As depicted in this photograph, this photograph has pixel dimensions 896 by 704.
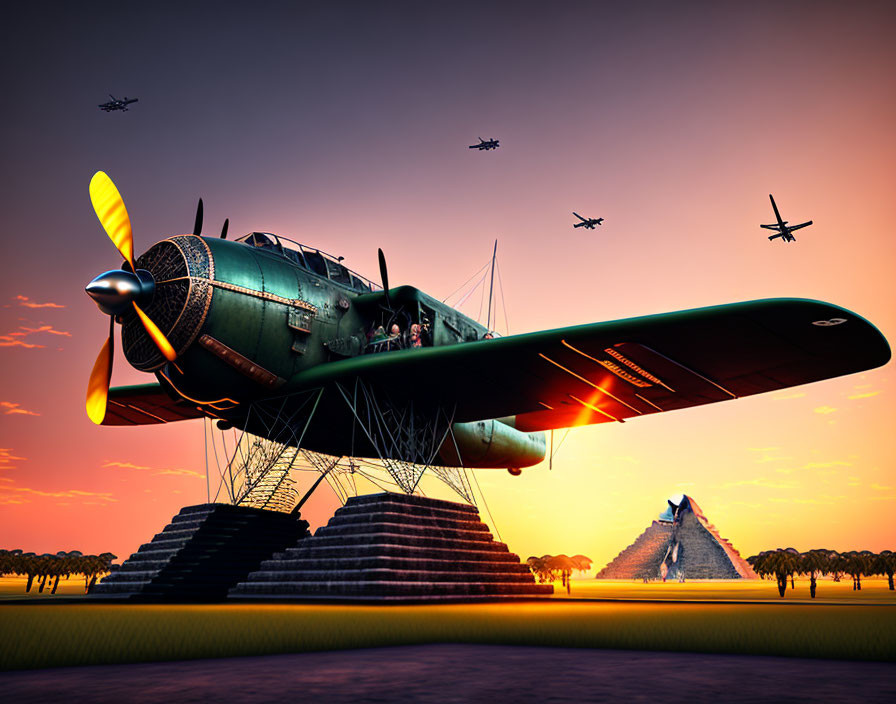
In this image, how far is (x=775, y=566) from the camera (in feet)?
192

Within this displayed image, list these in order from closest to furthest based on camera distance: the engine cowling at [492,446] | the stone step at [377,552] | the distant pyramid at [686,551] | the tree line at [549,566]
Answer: the stone step at [377,552] → the engine cowling at [492,446] → the tree line at [549,566] → the distant pyramid at [686,551]

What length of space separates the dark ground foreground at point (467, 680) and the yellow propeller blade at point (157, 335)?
15.0m

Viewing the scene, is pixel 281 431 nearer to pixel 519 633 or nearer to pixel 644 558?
pixel 519 633

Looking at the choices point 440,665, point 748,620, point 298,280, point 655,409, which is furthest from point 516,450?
point 440,665

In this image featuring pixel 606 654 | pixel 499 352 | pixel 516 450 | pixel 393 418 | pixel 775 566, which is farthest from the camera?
pixel 775 566

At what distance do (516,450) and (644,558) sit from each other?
493 ft

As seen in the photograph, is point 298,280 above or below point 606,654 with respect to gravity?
above

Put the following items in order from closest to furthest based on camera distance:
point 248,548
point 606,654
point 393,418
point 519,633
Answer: point 606,654, point 519,633, point 248,548, point 393,418

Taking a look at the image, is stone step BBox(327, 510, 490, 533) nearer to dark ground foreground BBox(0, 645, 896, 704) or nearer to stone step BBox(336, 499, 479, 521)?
stone step BBox(336, 499, 479, 521)

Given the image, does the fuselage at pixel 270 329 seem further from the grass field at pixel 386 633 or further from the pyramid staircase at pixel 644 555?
the pyramid staircase at pixel 644 555

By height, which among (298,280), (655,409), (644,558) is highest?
(298,280)

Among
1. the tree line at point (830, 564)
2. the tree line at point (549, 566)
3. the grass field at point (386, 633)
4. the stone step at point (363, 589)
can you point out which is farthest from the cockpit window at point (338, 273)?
the tree line at point (549, 566)

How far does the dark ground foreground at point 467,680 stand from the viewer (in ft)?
21.0

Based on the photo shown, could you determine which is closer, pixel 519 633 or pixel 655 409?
pixel 519 633
